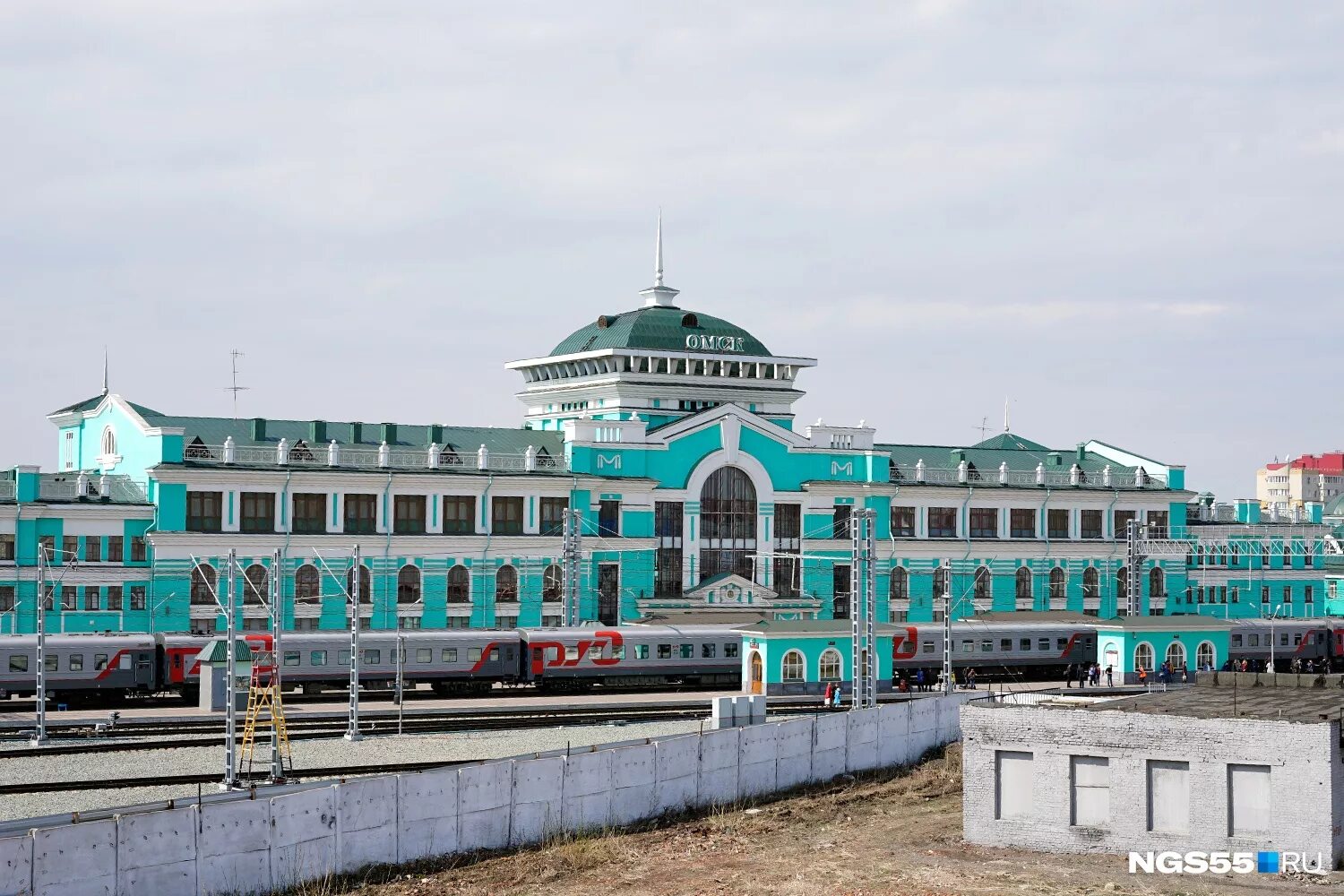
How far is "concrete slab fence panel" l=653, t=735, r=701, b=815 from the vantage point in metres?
38.8

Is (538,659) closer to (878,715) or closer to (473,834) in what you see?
(878,715)

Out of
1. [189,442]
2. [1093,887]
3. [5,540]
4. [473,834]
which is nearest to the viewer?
[1093,887]

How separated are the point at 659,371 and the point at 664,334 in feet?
6.77

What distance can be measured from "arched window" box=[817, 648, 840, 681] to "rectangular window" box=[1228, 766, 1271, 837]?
109ft

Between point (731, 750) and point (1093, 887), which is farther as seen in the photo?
point (731, 750)

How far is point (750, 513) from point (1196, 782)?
170ft

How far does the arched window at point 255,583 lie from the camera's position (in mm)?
73000

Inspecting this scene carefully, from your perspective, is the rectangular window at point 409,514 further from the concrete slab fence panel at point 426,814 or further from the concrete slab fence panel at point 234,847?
the concrete slab fence panel at point 234,847

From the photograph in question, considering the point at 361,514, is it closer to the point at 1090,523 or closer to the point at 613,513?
the point at 613,513

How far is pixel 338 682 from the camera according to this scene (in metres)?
64.1

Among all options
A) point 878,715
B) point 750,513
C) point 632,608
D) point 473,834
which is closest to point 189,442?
point 632,608

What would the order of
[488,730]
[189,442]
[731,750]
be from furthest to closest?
[189,442], [488,730], [731,750]

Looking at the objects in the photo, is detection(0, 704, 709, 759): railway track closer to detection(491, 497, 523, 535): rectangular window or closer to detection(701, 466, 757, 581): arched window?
detection(491, 497, 523, 535): rectangular window

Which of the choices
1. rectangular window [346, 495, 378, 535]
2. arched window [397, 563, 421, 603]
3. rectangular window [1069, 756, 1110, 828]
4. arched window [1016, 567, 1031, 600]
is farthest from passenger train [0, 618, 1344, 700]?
rectangular window [1069, 756, 1110, 828]
